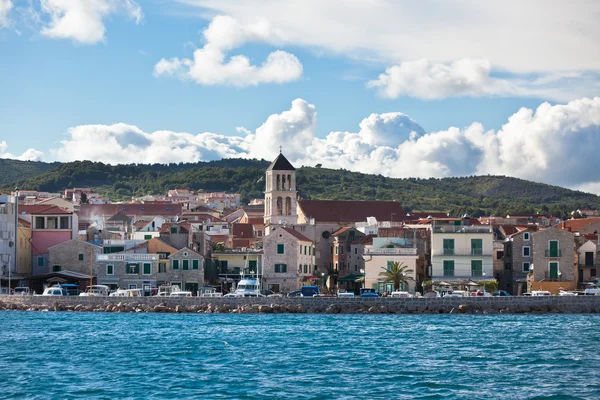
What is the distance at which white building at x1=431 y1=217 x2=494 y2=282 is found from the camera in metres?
71.1

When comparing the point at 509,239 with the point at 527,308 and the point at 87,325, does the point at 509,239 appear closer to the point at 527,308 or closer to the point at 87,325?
the point at 527,308

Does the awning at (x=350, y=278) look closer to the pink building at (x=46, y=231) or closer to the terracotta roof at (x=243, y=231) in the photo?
the terracotta roof at (x=243, y=231)

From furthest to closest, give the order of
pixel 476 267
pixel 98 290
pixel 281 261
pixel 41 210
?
pixel 41 210 → pixel 281 261 → pixel 476 267 → pixel 98 290

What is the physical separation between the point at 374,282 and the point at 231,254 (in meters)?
10.8

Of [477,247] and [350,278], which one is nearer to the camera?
[477,247]

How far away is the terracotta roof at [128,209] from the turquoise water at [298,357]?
65.2 m

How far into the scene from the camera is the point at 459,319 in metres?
58.3

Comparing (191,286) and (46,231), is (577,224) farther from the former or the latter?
(46,231)

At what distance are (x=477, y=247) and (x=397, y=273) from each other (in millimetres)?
5744

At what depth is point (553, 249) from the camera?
70750mm

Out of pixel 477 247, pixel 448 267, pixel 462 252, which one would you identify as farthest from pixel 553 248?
pixel 448 267

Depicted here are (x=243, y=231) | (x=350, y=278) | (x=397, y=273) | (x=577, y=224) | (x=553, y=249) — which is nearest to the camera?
(x=397, y=273)

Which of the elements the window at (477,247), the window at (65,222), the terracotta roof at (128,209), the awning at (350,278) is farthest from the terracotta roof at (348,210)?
the terracotta roof at (128,209)

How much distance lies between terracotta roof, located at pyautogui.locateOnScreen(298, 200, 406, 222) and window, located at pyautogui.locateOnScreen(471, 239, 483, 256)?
26.0 metres
